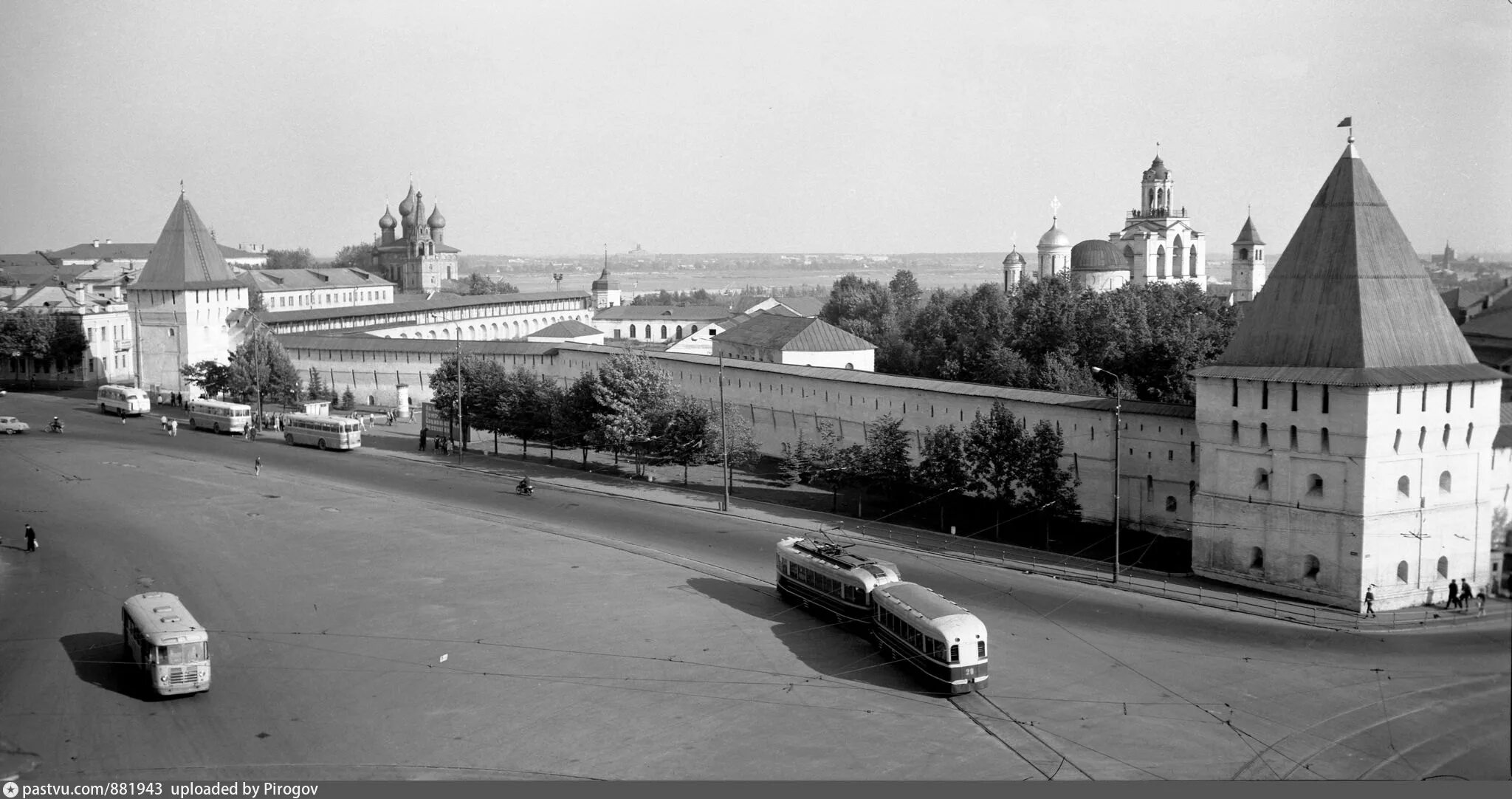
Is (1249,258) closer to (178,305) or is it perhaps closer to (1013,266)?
(1013,266)

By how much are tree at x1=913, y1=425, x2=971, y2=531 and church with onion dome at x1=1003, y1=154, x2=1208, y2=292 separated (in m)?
45.4

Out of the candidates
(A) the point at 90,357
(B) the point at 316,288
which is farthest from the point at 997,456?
(B) the point at 316,288

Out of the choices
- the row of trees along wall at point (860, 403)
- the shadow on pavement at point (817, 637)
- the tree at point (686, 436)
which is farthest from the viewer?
the tree at point (686, 436)

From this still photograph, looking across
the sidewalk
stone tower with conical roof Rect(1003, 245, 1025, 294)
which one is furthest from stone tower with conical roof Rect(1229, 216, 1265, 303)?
the sidewalk

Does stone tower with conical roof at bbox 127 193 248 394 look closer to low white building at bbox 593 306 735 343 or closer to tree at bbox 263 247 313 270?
low white building at bbox 593 306 735 343

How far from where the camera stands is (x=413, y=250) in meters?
133

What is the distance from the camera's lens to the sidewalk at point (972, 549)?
21.4 metres

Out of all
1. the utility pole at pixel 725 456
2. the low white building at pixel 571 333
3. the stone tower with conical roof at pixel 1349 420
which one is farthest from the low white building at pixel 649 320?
the stone tower with conical roof at pixel 1349 420

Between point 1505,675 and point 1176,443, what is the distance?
2152 centimetres

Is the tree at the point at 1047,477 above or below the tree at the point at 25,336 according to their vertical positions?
below

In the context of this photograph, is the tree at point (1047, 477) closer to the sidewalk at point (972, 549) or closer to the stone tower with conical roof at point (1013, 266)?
the sidewalk at point (972, 549)

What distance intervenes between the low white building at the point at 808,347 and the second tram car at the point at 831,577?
26263mm

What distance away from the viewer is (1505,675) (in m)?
8.05

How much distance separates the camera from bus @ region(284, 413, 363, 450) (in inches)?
1735
